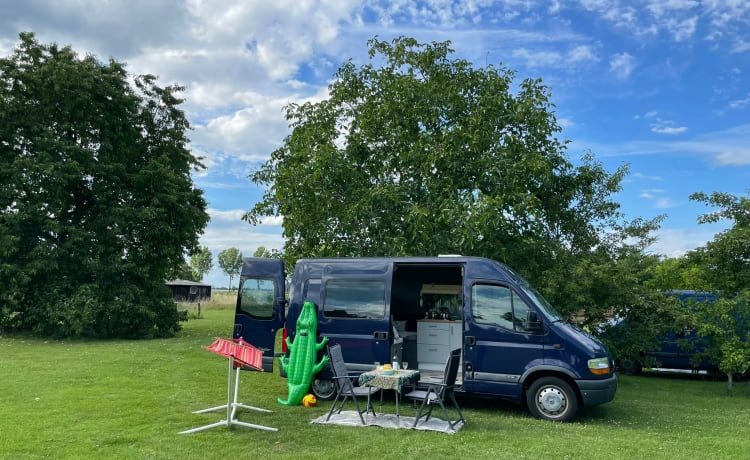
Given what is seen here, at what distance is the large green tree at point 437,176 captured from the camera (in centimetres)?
1320

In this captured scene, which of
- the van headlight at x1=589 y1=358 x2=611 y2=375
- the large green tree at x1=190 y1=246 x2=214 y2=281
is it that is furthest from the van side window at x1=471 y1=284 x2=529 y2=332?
the large green tree at x1=190 y1=246 x2=214 y2=281

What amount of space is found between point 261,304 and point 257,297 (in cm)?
15

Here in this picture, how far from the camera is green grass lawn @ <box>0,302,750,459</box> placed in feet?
20.4

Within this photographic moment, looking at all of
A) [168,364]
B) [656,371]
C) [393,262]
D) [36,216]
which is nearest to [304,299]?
[393,262]

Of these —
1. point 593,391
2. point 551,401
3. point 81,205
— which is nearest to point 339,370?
point 551,401

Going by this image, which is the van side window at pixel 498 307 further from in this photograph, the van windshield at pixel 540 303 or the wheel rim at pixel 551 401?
the wheel rim at pixel 551 401

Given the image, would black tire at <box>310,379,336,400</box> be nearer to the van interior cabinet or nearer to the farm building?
the van interior cabinet

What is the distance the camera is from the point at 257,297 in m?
10.5

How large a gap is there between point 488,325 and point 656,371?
8229 millimetres

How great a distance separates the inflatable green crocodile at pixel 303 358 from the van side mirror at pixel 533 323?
3209 mm

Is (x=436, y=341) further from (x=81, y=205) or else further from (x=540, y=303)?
(x=81, y=205)

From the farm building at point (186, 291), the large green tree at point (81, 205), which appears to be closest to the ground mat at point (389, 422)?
the large green tree at point (81, 205)

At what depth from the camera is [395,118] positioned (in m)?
14.7

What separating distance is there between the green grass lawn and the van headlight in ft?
2.42
